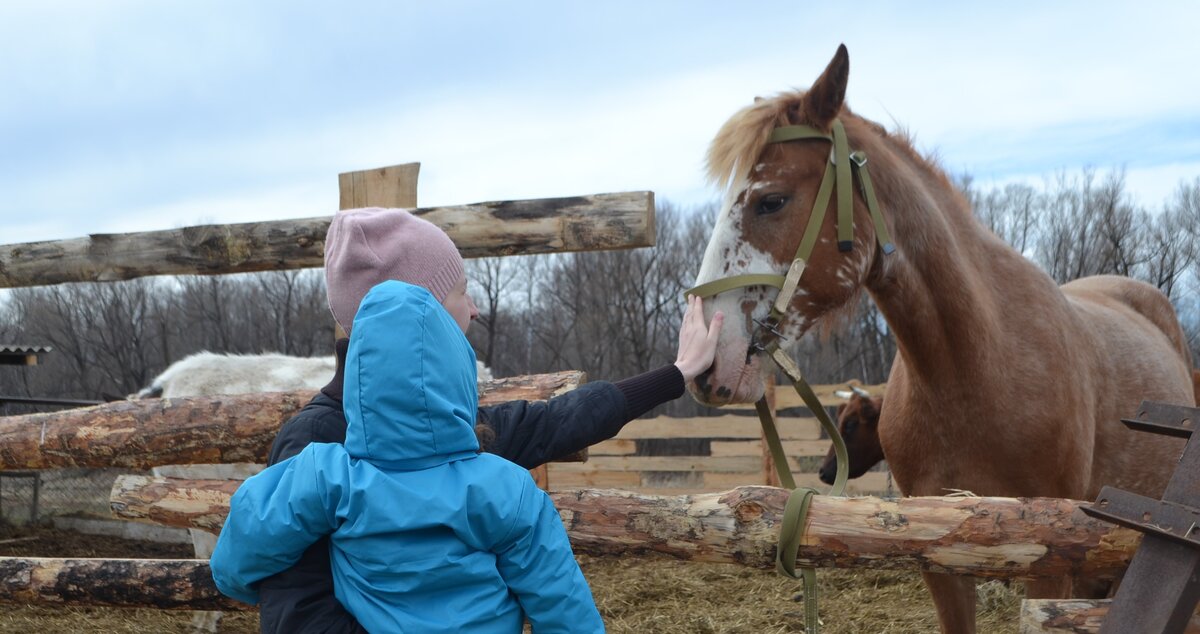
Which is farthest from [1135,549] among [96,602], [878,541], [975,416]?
[96,602]

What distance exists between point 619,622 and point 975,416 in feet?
9.98

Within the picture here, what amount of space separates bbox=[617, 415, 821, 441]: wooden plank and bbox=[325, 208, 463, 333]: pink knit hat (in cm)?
1004

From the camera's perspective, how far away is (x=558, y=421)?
2135 mm

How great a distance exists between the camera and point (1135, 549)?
6.91 ft

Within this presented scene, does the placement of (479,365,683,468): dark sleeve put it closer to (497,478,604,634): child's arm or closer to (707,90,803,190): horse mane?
(497,478,604,634): child's arm

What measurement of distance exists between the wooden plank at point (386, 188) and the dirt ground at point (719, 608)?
263 cm

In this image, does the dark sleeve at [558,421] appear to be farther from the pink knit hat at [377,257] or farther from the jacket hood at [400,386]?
the jacket hood at [400,386]

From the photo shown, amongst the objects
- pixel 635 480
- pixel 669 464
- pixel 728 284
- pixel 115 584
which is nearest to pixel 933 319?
pixel 728 284

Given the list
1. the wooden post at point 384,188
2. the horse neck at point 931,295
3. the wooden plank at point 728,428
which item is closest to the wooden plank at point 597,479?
the wooden plank at point 728,428

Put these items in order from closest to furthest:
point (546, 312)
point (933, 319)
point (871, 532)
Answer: point (871, 532) → point (933, 319) → point (546, 312)

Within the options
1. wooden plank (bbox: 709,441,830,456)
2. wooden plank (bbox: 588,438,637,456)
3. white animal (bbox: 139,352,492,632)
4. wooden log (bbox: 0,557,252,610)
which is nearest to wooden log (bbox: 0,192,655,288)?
wooden log (bbox: 0,557,252,610)

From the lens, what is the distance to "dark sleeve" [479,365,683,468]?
2.11 meters

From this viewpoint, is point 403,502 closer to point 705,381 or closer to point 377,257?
point 377,257

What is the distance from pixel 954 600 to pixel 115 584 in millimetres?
3076
